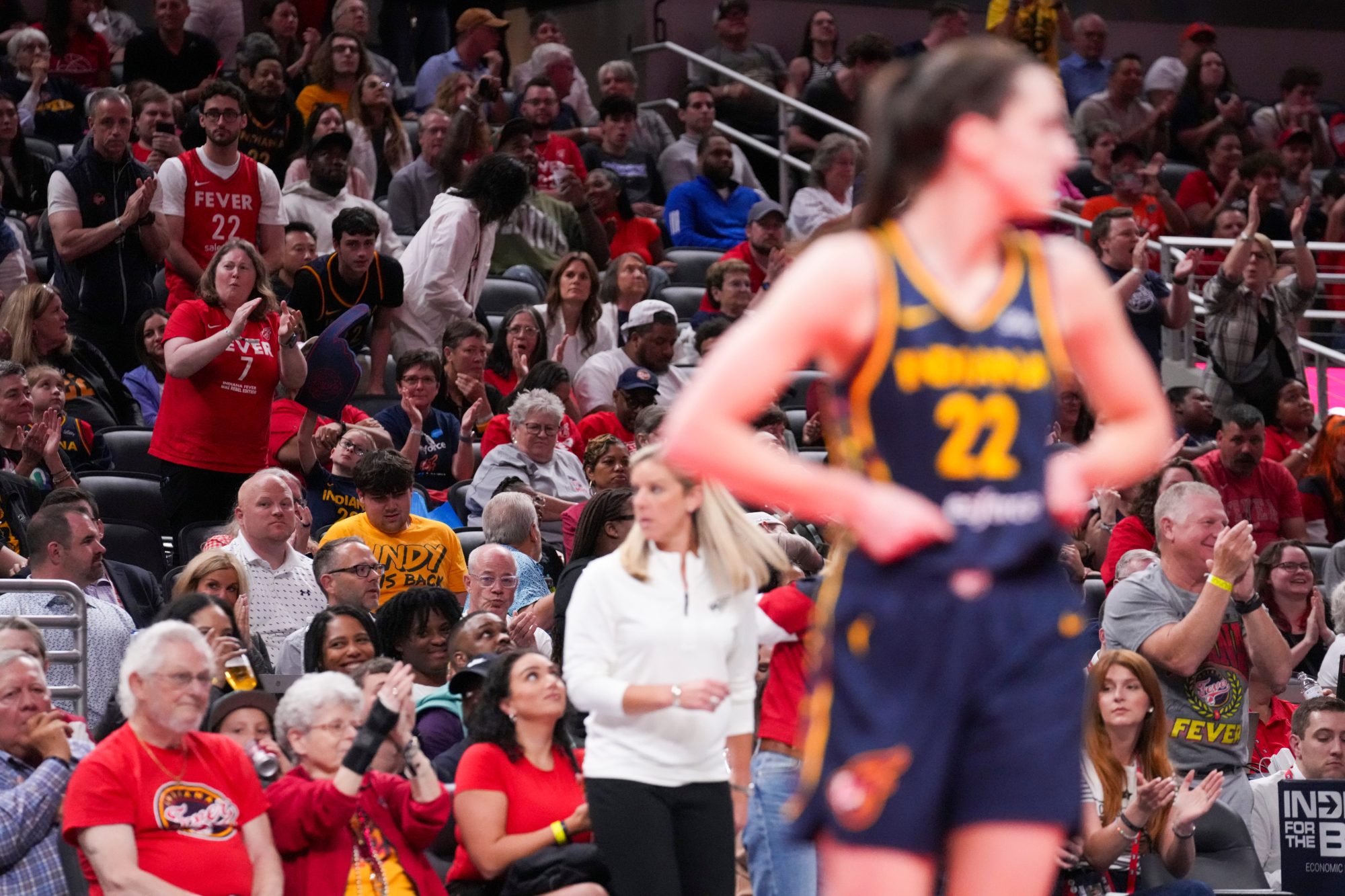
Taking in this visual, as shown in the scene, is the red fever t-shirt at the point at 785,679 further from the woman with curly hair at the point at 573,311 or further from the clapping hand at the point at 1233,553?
the woman with curly hair at the point at 573,311

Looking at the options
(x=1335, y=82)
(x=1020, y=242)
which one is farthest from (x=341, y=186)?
(x=1335, y=82)

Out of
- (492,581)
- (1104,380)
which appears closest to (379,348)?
(492,581)

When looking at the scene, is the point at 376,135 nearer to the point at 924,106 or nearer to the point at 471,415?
the point at 471,415

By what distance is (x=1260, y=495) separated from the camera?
9469 millimetres

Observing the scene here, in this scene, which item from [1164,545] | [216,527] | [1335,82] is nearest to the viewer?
[1164,545]

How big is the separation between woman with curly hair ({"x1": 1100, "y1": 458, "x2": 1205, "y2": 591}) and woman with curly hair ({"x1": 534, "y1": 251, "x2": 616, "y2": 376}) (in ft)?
9.93

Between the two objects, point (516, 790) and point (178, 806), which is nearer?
point (178, 806)

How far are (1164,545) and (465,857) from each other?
2.73 meters

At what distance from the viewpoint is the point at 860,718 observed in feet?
7.34

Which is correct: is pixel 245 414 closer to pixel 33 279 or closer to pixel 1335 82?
pixel 33 279

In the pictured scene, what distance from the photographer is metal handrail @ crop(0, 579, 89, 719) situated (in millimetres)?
5723

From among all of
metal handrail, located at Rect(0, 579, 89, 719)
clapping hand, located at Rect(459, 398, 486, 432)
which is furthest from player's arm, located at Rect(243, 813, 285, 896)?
clapping hand, located at Rect(459, 398, 486, 432)

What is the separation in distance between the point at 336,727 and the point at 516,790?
0.53 meters

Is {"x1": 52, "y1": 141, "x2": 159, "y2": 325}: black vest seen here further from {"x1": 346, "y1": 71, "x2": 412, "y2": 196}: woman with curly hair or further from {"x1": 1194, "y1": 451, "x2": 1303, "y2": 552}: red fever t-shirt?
{"x1": 1194, "y1": 451, "x2": 1303, "y2": 552}: red fever t-shirt
